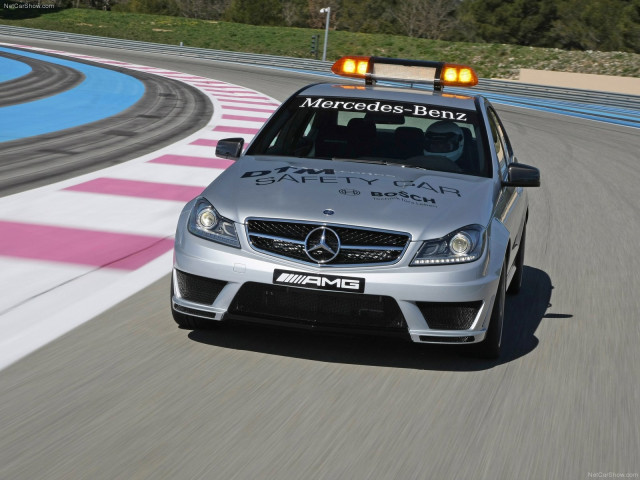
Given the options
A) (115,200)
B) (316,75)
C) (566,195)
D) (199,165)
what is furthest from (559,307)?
(316,75)

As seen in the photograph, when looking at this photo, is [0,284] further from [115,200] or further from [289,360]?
[115,200]

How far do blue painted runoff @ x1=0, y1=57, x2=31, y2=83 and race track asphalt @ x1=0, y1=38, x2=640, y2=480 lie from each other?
23.5 metres

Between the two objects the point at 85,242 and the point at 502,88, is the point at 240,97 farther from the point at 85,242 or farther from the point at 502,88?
the point at 85,242

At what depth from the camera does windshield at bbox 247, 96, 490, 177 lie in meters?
6.63

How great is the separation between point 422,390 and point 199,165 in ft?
30.1

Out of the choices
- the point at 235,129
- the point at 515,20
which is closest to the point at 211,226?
the point at 235,129

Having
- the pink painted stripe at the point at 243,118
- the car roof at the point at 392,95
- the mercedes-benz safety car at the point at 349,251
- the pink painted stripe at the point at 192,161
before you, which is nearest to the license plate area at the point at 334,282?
the mercedes-benz safety car at the point at 349,251

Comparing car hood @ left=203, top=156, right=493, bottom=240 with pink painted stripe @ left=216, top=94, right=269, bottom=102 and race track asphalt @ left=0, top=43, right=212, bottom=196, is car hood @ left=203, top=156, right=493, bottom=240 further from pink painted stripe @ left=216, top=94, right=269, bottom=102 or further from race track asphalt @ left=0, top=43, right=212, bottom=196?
pink painted stripe @ left=216, top=94, right=269, bottom=102

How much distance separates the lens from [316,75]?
4431 centimetres

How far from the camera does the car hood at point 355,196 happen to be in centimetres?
536

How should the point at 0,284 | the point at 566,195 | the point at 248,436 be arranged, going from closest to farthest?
the point at 248,436, the point at 0,284, the point at 566,195

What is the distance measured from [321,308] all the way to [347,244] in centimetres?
34

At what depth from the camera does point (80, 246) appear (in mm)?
7988

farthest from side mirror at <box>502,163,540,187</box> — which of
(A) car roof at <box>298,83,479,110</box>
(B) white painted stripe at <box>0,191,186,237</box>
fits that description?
(B) white painted stripe at <box>0,191,186,237</box>
